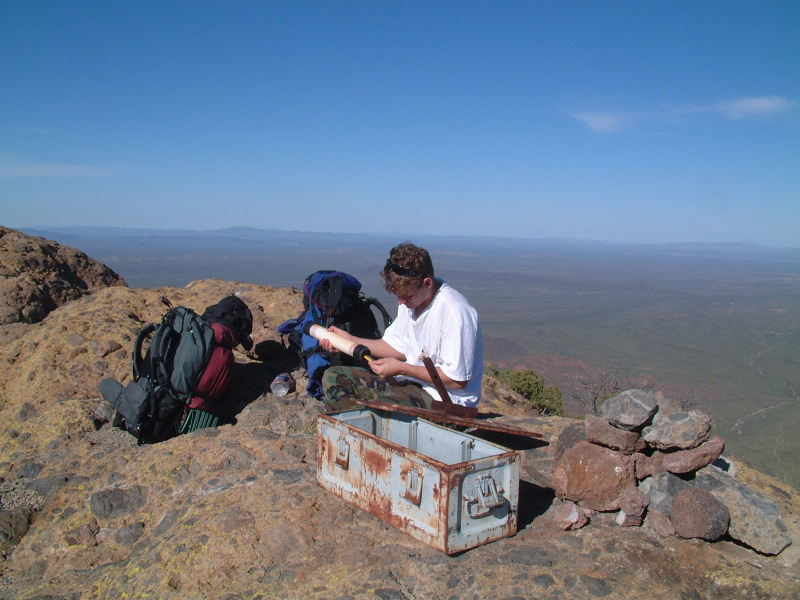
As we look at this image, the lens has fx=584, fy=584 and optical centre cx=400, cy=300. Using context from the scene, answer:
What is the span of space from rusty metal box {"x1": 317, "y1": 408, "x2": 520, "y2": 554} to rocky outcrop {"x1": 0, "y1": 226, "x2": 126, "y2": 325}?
6.40 m

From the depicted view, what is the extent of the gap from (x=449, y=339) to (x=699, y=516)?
6.03ft

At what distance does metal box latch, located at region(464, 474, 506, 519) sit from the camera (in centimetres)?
326

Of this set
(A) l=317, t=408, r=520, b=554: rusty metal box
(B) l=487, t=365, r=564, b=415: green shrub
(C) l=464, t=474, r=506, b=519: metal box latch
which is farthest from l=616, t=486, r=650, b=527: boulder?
(B) l=487, t=365, r=564, b=415: green shrub

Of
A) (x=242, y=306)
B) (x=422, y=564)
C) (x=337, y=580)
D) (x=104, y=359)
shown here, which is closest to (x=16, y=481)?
(x=104, y=359)

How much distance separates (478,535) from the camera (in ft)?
10.9

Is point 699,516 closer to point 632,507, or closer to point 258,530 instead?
point 632,507

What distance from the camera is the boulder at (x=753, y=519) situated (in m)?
3.17

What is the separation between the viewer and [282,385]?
6172 millimetres

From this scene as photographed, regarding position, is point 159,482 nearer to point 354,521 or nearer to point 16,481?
point 16,481

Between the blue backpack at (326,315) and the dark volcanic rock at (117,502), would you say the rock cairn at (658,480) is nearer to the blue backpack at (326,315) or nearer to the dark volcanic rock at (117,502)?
the blue backpack at (326,315)

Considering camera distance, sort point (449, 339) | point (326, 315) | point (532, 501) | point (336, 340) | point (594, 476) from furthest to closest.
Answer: point (326, 315) → point (336, 340) → point (449, 339) → point (532, 501) → point (594, 476)

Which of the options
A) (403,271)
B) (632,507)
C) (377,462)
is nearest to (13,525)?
(377,462)

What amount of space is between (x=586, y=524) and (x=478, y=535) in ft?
2.43

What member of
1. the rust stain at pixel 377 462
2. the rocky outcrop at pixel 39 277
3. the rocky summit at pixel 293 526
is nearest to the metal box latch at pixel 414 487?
the rust stain at pixel 377 462
